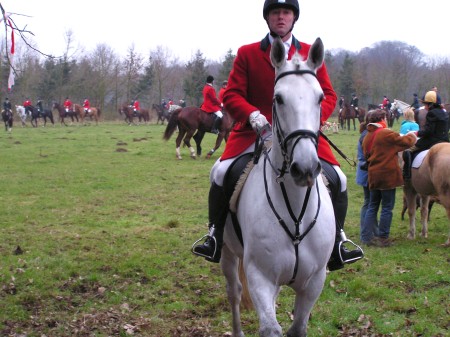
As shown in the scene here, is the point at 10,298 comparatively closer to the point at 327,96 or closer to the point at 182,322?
the point at 182,322

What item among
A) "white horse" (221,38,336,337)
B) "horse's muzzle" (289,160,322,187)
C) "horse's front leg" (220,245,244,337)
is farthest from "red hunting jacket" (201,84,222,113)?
"horse's muzzle" (289,160,322,187)

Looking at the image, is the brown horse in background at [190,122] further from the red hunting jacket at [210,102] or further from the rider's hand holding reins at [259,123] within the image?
the rider's hand holding reins at [259,123]

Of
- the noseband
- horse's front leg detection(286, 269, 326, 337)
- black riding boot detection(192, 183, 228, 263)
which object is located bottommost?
horse's front leg detection(286, 269, 326, 337)

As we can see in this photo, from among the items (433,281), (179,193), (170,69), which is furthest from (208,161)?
(170,69)

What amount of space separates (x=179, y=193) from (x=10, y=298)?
6557 millimetres

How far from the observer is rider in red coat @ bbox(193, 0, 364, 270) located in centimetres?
397

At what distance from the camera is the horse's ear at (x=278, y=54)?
3252 millimetres

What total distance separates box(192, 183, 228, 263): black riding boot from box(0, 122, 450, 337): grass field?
116 cm

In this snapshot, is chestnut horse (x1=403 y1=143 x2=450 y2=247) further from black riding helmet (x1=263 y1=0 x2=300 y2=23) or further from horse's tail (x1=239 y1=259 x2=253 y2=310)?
black riding helmet (x1=263 y1=0 x2=300 y2=23)

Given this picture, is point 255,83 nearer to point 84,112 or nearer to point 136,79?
point 84,112

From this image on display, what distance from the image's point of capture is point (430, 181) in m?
7.95

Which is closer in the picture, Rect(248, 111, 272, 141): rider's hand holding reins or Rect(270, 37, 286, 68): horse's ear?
Rect(270, 37, 286, 68): horse's ear

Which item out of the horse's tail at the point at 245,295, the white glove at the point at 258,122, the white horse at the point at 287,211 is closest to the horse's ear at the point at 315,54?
the white horse at the point at 287,211

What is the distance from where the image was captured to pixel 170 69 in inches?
2493
